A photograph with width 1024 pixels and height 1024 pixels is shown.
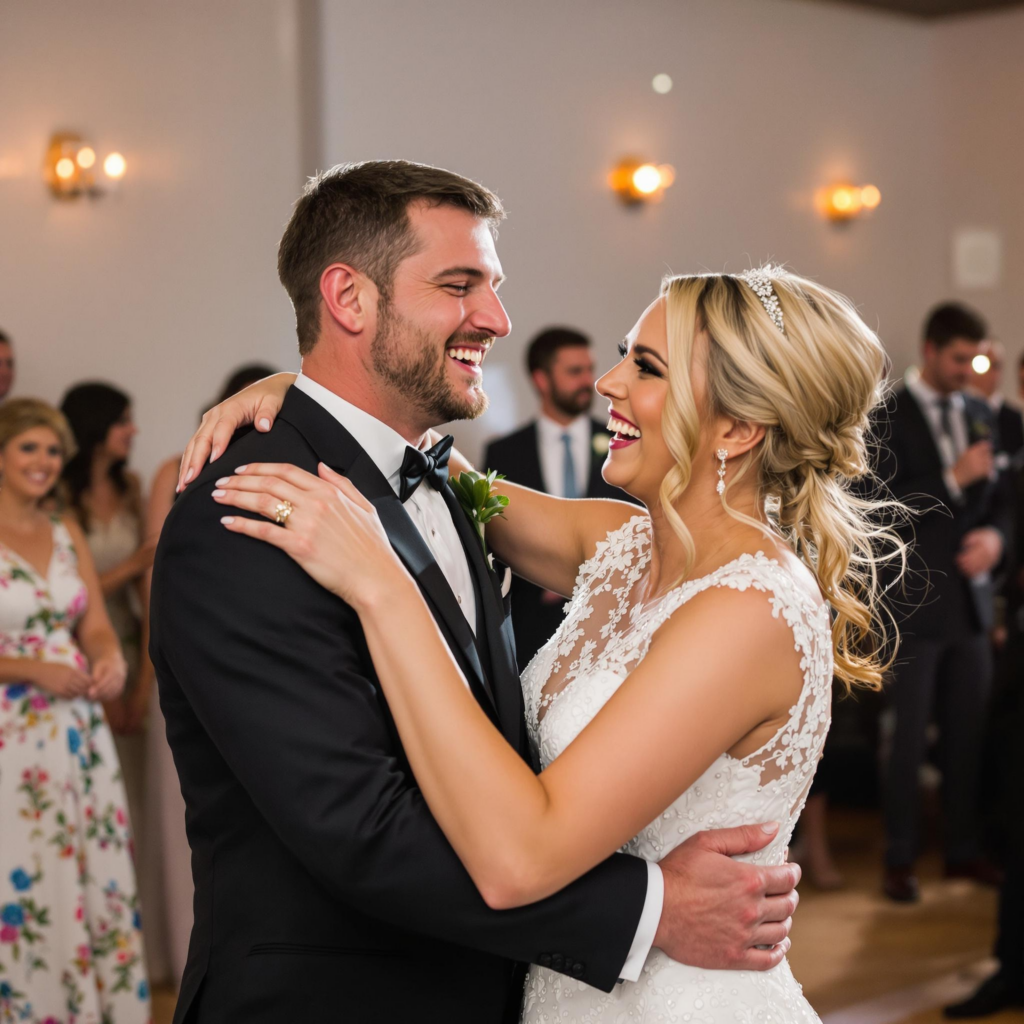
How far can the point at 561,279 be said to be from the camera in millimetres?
6117

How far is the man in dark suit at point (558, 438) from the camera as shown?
503 centimetres

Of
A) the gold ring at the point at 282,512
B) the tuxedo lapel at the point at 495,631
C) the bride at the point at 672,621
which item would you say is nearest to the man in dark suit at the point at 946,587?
the bride at the point at 672,621

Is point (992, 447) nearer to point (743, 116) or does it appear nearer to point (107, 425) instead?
point (743, 116)

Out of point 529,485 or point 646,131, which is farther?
point 646,131

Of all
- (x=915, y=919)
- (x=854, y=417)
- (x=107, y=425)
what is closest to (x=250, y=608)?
(x=854, y=417)

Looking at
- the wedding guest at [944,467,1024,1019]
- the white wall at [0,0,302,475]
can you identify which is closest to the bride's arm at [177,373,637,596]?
the wedding guest at [944,467,1024,1019]

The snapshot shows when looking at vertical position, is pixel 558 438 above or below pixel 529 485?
above

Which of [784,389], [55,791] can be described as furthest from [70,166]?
[784,389]

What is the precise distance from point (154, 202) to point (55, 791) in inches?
101

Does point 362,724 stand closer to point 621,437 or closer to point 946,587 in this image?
point 621,437

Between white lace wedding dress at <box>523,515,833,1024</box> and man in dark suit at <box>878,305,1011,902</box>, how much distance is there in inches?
133

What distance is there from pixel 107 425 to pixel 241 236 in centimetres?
125

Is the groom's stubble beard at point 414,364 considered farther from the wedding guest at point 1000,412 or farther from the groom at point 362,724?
the wedding guest at point 1000,412

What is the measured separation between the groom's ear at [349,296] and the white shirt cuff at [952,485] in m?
A: 3.85
